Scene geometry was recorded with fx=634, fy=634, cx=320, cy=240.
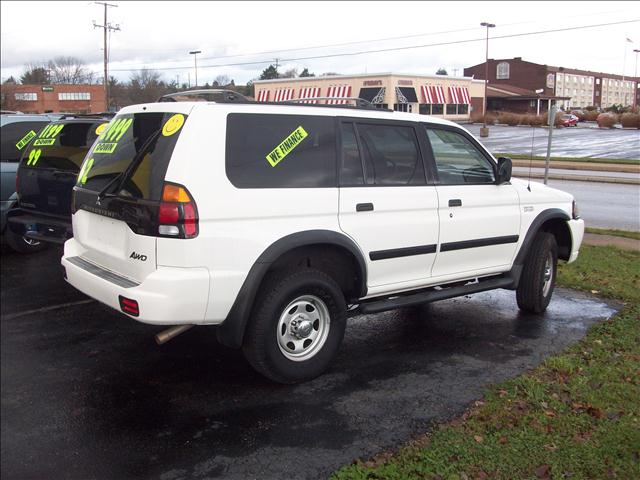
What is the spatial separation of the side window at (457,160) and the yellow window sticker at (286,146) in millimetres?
1347

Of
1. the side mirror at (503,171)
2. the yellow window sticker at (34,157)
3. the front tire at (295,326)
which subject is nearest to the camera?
the front tire at (295,326)

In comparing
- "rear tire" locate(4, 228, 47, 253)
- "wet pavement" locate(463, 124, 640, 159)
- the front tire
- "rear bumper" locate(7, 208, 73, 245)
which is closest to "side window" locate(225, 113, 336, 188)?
the front tire

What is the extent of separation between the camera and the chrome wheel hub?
14.7 feet

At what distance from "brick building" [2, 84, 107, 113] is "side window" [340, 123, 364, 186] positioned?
45909 millimetres

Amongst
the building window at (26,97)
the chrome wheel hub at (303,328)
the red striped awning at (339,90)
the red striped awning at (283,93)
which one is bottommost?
the chrome wheel hub at (303,328)

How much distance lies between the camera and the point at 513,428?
3.83m

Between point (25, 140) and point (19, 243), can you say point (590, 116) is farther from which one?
point (19, 243)

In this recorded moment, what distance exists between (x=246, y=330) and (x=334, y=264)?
909 millimetres

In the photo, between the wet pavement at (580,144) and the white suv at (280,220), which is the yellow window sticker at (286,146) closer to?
the white suv at (280,220)

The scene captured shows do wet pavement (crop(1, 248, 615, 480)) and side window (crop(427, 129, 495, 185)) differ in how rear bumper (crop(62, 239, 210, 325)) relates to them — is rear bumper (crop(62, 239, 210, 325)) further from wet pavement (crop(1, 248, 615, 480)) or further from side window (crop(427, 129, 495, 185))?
side window (crop(427, 129, 495, 185))

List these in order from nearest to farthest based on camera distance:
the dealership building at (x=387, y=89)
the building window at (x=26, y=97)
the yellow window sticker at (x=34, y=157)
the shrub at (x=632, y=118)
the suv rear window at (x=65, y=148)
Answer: the suv rear window at (x=65, y=148), the yellow window sticker at (x=34, y=157), the shrub at (x=632, y=118), the dealership building at (x=387, y=89), the building window at (x=26, y=97)

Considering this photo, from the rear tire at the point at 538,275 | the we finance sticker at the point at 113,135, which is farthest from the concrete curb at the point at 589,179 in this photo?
the we finance sticker at the point at 113,135

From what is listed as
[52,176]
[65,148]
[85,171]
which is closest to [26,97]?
[65,148]

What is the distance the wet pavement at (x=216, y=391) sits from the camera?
3367 mm
